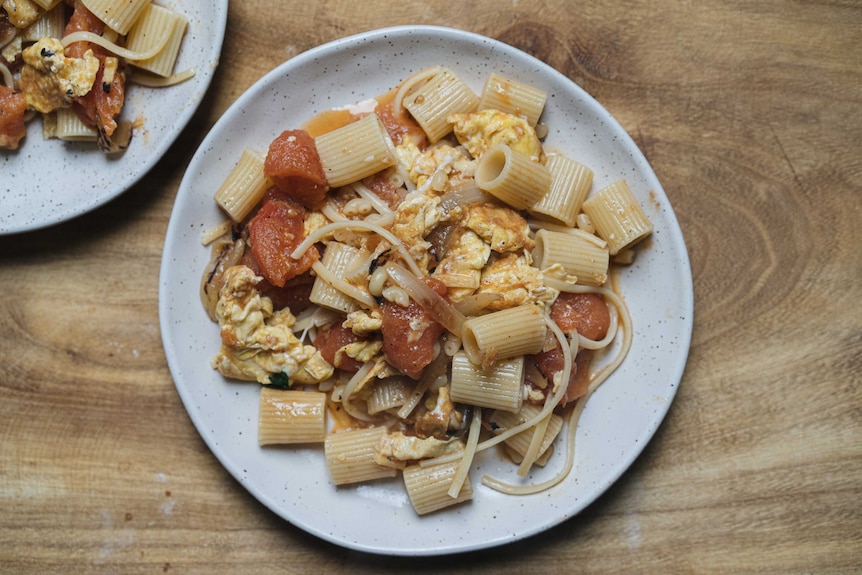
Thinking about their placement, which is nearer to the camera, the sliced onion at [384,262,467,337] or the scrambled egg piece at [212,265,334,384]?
the sliced onion at [384,262,467,337]

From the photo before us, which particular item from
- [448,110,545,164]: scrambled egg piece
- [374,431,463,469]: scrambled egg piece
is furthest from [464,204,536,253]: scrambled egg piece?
[374,431,463,469]: scrambled egg piece

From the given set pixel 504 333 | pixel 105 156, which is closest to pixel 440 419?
pixel 504 333

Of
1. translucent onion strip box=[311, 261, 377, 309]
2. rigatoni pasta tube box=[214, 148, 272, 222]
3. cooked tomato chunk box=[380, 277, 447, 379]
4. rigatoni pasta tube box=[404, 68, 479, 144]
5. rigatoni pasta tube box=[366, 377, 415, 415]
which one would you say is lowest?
rigatoni pasta tube box=[366, 377, 415, 415]

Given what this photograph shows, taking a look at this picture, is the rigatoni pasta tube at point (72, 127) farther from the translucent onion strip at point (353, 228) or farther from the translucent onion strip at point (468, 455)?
the translucent onion strip at point (468, 455)

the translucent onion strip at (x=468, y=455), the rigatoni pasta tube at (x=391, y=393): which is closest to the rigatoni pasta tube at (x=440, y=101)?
the rigatoni pasta tube at (x=391, y=393)

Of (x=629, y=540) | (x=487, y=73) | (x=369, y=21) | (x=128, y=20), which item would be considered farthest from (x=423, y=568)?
(x=128, y=20)

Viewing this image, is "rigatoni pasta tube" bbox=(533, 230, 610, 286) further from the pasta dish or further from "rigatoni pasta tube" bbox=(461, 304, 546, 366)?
the pasta dish

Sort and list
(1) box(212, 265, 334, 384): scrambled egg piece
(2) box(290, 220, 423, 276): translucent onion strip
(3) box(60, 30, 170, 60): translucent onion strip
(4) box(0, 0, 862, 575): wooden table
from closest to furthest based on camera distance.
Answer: (2) box(290, 220, 423, 276): translucent onion strip < (1) box(212, 265, 334, 384): scrambled egg piece < (3) box(60, 30, 170, 60): translucent onion strip < (4) box(0, 0, 862, 575): wooden table

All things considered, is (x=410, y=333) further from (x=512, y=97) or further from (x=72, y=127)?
(x=72, y=127)
